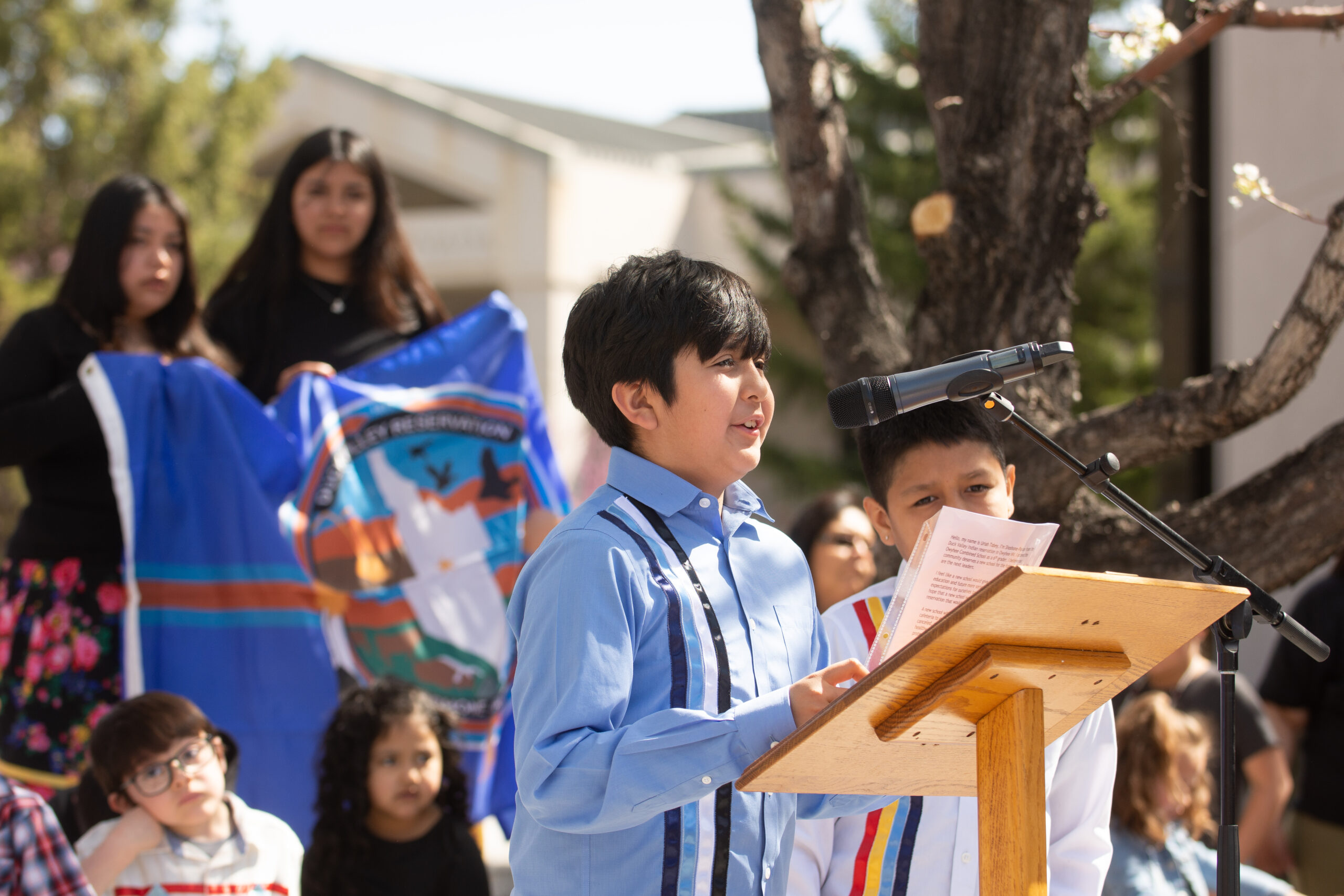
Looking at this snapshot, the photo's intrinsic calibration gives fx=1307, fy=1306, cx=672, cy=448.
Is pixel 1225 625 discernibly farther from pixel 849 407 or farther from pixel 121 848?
pixel 121 848

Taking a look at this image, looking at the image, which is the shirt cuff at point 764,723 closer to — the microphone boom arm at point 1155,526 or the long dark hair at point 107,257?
the microphone boom arm at point 1155,526

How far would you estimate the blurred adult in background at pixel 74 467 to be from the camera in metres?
3.38

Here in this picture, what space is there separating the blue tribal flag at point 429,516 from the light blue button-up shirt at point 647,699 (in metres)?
1.97

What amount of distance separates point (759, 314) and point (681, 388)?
174 millimetres

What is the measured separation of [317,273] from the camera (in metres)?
3.98

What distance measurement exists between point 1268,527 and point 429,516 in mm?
2287

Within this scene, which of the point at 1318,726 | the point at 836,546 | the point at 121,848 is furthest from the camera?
the point at 1318,726

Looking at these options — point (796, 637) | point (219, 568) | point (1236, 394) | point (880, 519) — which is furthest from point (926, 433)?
point (219, 568)

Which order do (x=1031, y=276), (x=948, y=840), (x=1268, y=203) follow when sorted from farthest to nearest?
(x=1268, y=203) → (x=1031, y=276) → (x=948, y=840)

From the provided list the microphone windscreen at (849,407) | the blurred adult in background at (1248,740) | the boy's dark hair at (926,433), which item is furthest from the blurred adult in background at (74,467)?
the blurred adult in background at (1248,740)

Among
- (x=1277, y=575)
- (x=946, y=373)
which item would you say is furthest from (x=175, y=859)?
(x=1277, y=575)

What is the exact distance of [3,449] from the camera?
3387mm

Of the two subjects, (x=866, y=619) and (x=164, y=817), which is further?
(x=164, y=817)

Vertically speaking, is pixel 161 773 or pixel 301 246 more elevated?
pixel 301 246
